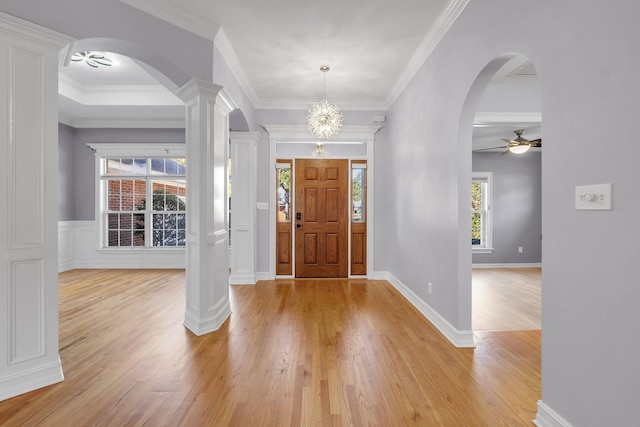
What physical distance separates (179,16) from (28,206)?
6.50 feet

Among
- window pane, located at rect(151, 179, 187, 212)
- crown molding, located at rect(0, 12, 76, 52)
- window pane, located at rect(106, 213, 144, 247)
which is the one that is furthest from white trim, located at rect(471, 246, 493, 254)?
crown molding, located at rect(0, 12, 76, 52)

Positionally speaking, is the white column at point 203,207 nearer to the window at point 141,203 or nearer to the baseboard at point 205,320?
the baseboard at point 205,320

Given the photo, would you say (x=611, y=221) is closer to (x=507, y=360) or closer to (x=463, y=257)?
(x=463, y=257)

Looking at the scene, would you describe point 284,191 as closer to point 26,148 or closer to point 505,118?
point 505,118

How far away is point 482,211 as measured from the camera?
23.1 ft

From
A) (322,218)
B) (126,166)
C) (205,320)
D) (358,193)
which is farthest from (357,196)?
(126,166)

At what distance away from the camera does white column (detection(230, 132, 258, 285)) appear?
4.92 meters

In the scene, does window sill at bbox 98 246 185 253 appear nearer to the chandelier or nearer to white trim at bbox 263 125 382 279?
white trim at bbox 263 125 382 279

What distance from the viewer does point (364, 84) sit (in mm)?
4438

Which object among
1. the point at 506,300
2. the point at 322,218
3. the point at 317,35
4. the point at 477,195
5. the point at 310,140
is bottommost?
the point at 506,300

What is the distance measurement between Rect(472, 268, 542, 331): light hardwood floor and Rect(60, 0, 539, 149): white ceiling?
7.53ft

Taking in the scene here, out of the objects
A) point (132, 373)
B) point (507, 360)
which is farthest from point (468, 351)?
point (132, 373)

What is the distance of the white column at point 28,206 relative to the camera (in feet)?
6.29

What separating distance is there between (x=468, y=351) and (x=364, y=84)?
3.55 meters
